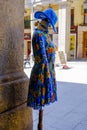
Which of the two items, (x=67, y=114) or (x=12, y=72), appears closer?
(x=12, y=72)

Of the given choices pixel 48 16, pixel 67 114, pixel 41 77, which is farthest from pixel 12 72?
pixel 67 114

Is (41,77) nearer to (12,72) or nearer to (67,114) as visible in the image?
(12,72)

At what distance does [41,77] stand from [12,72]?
40cm

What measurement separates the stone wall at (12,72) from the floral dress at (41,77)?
8.7 inches

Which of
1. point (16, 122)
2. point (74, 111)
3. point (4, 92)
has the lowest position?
point (74, 111)

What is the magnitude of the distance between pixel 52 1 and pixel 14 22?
20.0 metres

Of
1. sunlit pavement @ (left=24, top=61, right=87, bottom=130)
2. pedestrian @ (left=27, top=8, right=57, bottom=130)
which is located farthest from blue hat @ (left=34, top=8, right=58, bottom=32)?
sunlit pavement @ (left=24, top=61, right=87, bottom=130)

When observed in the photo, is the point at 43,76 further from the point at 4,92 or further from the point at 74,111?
the point at 74,111

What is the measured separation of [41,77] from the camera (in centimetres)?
314

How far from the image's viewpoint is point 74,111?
5.44m

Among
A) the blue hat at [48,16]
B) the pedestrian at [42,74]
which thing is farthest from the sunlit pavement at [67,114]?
the blue hat at [48,16]

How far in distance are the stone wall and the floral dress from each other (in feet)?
0.73

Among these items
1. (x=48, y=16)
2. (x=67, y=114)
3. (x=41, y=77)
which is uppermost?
(x=48, y=16)

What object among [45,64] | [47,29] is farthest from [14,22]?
[45,64]
